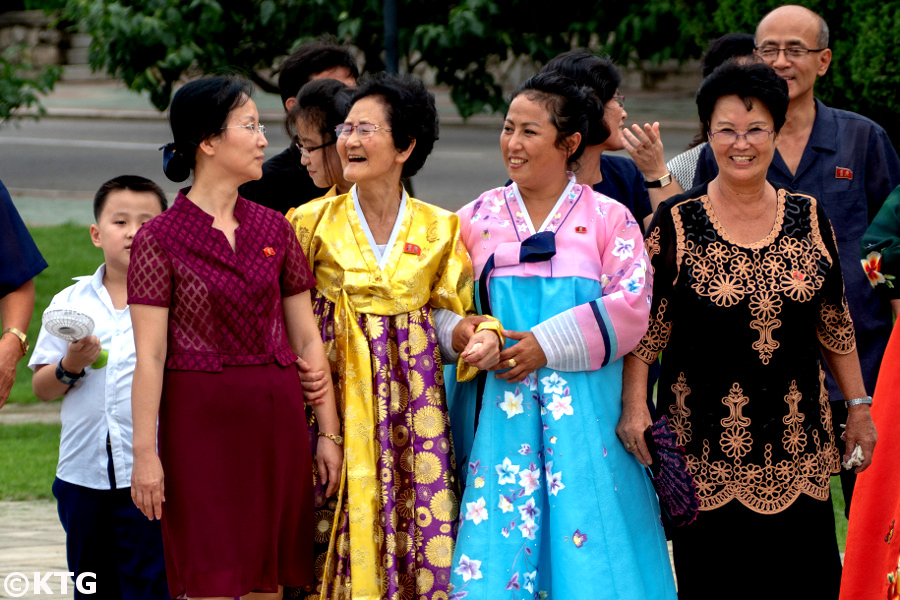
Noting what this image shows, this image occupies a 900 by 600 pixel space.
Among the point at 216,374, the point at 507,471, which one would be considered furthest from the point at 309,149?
the point at 507,471

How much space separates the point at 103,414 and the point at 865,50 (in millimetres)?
5468

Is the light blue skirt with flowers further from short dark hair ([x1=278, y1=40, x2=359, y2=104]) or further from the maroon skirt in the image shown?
short dark hair ([x1=278, y1=40, x2=359, y2=104])

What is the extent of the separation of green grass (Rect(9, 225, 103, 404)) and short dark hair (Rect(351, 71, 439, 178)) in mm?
5192

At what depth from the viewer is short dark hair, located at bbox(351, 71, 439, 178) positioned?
12.3 feet

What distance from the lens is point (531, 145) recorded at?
3.75 m

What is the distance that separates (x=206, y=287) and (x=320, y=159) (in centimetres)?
98

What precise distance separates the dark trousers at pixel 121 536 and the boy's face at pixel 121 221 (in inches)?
29.9

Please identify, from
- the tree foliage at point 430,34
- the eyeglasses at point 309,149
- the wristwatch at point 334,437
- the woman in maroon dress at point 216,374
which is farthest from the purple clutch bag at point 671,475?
the tree foliage at point 430,34

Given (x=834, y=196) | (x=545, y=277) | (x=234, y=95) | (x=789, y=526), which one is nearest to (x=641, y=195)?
(x=834, y=196)

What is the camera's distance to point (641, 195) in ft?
14.9

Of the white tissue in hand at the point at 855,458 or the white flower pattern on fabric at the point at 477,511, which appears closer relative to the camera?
the white flower pattern on fabric at the point at 477,511

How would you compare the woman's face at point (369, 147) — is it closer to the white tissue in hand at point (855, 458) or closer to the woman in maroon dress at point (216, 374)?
the woman in maroon dress at point (216, 374)

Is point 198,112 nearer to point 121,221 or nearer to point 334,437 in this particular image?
point 121,221

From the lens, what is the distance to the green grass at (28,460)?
633cm
